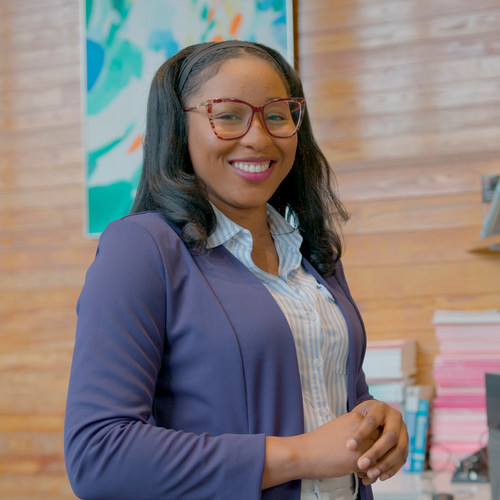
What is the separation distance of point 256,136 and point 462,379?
60.4 inches

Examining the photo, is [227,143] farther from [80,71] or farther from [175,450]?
[80,71]

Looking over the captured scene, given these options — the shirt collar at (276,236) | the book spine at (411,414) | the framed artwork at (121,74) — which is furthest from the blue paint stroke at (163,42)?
the shirt collar at (276,236)

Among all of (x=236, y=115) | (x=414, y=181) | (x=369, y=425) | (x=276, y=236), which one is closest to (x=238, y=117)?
(x=236, y=115)

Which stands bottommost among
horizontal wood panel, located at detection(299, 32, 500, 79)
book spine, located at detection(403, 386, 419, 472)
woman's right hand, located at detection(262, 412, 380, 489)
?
book spine, located at detection(403, 386, 419, 472)

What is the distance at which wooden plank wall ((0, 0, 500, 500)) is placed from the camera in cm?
266

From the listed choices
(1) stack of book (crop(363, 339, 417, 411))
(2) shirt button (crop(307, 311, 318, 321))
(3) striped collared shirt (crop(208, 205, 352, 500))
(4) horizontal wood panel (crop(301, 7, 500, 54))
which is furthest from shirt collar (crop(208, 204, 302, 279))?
(4) horizontal wood panel (crop(301, 7, 500, 54))

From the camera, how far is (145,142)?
125 centimetres

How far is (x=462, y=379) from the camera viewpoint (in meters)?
2.40

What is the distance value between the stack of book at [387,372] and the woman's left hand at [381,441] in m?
1.27

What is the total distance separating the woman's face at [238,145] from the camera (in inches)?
46.6

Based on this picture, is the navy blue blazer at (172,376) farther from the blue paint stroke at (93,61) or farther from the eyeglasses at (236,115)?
the blue paint stroke at (93,61)

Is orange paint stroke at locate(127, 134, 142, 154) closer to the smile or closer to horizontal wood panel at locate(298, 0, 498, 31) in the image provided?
horizontal wood panel at locate(298, 0, 498, 31)

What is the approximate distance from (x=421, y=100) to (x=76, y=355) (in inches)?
82.2

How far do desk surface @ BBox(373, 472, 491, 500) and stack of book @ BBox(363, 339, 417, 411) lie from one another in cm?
27
